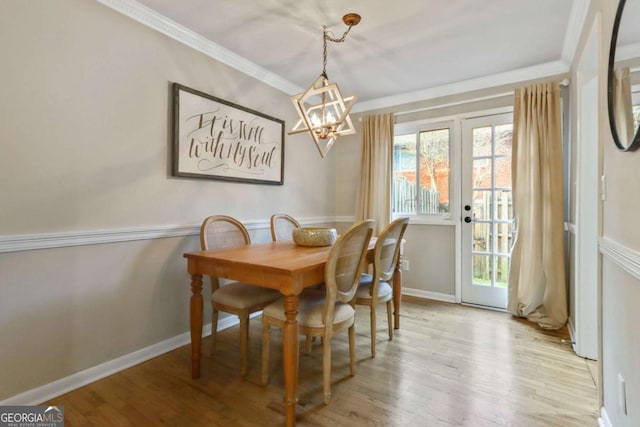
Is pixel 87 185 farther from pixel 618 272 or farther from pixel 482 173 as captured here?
pixel 482 173

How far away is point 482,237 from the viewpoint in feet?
10.8

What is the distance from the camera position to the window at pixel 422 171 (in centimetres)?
Result: 350

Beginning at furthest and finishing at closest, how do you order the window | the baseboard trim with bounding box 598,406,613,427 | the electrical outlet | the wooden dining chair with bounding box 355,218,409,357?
the window < the wooden dining chair with bounding box 355,218,409,357 < the baseboard trim with bounding box 598,406,613,427 < the electrical outlet

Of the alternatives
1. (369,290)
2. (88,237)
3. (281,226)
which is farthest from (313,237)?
(88,237)

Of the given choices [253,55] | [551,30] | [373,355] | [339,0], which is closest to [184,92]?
[253,55]

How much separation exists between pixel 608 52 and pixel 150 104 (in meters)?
2.60

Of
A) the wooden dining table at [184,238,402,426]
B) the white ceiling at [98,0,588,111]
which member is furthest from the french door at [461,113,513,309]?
the wooden dining table at [184,238,402,426]

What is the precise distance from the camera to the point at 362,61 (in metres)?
2.83

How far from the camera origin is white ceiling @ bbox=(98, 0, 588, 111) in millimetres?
2057

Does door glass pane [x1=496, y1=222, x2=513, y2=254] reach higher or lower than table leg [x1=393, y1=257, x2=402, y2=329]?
higher

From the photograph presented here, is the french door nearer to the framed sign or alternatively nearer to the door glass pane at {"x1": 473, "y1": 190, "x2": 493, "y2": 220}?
the door glass pane at {"x1": 473, "y1": 190, "x2": 493, "y2": 220}

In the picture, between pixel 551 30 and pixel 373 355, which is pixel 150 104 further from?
pixel 551 30

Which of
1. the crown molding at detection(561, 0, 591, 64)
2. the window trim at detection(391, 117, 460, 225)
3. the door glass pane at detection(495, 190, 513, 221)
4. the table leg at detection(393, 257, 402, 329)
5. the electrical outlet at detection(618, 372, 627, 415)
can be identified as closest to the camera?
the electrical outlet at detection(618, 372, 627, 415)

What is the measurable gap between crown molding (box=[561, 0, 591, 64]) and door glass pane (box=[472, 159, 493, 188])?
3.46 feet
